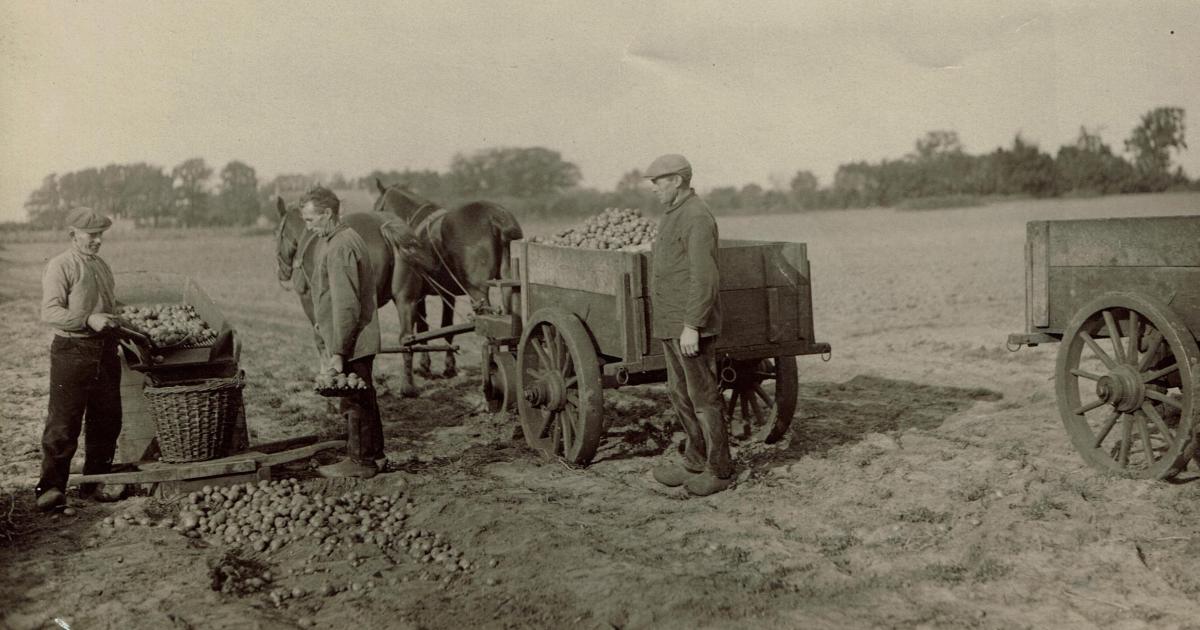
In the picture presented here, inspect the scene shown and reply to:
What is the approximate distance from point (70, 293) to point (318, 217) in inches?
60.0

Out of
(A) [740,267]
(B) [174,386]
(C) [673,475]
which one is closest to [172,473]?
(B) [174,386]

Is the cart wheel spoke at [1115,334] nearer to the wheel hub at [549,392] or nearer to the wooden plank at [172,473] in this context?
the wheel hub at [549,392]

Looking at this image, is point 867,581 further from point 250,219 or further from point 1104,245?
point 250,219

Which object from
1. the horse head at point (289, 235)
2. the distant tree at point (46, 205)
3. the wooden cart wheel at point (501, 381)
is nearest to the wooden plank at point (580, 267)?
the wooden cart wheel at point (501, 381)

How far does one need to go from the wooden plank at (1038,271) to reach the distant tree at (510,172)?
30581 mm

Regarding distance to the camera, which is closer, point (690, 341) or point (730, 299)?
point (690, 341)

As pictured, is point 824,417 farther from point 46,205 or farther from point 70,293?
point 46,205

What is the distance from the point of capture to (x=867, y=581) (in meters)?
4.62

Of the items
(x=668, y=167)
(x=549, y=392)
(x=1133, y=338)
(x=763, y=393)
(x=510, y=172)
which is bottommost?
(x=763, y=393)

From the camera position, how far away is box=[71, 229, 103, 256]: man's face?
6.02 meters

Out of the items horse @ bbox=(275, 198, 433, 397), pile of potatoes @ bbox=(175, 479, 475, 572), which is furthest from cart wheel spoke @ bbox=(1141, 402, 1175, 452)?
horse @ bbox=(275, 198, 433, 397)

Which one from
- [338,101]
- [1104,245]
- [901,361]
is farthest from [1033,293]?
[338,101]

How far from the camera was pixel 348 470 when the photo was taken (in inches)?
259

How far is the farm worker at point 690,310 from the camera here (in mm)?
5762
